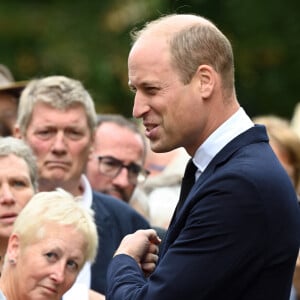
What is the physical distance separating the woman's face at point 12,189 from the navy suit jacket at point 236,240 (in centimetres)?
193

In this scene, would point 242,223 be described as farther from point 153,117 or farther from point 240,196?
point 153,117

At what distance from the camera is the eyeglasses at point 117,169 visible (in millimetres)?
7613

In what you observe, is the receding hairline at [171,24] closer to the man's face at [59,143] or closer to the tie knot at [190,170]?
the tie knot at [190,170]

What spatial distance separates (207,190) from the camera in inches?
166

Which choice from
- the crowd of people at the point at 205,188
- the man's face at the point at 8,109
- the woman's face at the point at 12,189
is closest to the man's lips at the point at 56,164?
the woman's face at the point at 12,189

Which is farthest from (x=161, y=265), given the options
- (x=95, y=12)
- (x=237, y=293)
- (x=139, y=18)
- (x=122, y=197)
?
(x=95, y=12)

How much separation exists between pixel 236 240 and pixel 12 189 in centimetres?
227

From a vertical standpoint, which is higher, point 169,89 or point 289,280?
point 169,89

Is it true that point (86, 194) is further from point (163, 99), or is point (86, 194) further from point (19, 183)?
point (163, 99)

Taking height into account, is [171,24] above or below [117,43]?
below

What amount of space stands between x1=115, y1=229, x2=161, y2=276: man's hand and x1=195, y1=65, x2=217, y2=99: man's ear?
0.57 metres

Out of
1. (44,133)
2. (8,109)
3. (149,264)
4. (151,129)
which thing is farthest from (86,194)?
(151,129)

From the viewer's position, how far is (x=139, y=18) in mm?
12898

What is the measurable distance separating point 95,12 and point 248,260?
32.0 ft
